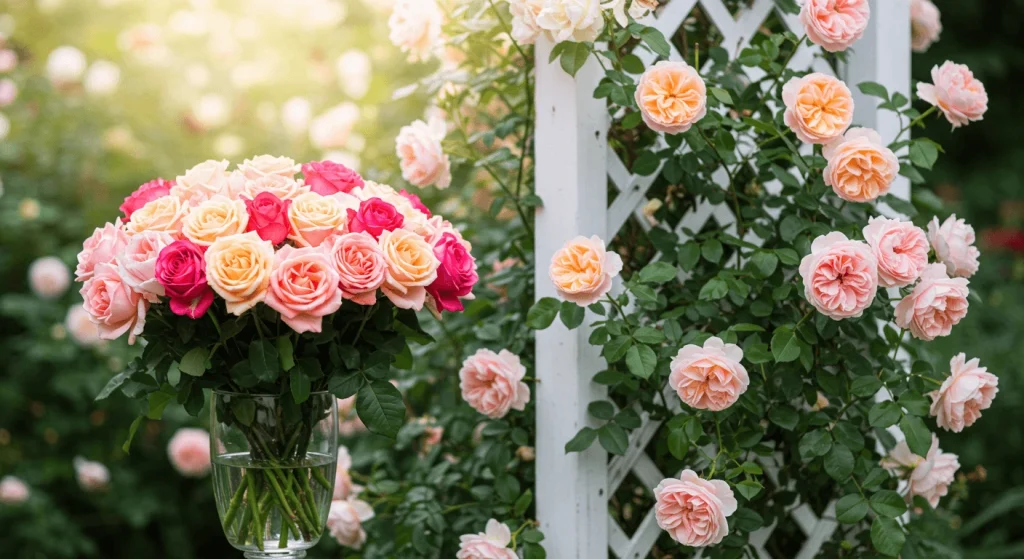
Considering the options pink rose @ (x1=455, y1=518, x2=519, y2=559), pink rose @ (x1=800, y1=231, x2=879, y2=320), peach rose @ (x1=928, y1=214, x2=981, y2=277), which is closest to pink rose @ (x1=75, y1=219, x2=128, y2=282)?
pink rose @ (x1=455, y1=518, x2=519, y2=559)

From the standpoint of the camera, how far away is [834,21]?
4.83ft

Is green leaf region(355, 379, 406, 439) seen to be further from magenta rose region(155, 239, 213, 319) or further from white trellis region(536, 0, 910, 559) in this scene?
white trellis region(536, 0, 910, 559)

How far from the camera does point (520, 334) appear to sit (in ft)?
5.66

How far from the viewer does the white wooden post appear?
155 cm

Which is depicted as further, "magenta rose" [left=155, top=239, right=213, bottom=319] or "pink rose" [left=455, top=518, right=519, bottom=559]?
"pink rose" [left=455, top=518, right=519, bottom=559]

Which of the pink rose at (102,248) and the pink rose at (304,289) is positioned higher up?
the pink rose at (102,248)

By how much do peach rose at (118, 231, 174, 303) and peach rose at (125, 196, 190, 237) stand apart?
0.02m

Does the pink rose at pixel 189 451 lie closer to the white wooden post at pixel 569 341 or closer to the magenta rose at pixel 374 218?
the white wooden post at pixel 569 341

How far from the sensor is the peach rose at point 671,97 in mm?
1417

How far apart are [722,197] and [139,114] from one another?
241 cm

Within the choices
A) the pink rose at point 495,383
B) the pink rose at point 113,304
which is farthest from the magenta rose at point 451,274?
the pink rose at point 113,304

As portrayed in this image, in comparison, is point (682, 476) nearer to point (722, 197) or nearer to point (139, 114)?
point (722, 197)

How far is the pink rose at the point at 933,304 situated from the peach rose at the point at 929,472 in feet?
0.83

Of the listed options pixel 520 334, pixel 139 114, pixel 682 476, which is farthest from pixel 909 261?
pixel 139 114
